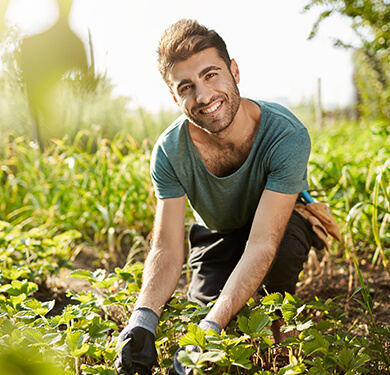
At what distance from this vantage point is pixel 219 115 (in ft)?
6.49

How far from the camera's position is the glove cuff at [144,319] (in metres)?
1.54

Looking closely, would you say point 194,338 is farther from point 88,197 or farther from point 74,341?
point 88,197

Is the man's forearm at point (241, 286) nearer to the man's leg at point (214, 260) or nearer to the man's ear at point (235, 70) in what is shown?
the man's leg at point (214, 260)

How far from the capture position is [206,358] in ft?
3.68

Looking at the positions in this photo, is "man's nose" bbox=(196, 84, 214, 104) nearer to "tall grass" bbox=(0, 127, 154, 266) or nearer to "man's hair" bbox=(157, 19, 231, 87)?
"man's hair" bbox=(157, 19, 231, 87)

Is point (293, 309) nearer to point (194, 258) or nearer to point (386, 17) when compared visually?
point (194, 258)

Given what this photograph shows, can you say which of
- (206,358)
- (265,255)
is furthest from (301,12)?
(206,358)

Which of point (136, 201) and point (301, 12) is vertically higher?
point (301, 12)

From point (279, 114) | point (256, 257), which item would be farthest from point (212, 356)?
point (279, 114)

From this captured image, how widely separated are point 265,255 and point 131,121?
17.0 feet

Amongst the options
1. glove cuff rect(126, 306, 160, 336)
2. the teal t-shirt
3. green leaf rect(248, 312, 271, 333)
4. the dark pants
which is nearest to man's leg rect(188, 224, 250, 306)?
the dark pants

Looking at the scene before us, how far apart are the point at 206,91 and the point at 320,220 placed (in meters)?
0.87

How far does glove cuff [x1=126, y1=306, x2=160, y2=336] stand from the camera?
5.07 ft

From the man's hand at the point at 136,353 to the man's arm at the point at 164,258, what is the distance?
16cm
